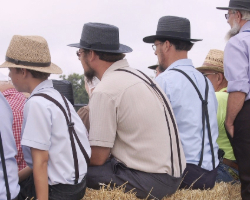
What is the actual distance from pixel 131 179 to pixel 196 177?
796mm

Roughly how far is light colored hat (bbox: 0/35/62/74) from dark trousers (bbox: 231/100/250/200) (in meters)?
1.82

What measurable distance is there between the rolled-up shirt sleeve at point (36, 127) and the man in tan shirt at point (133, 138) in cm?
56

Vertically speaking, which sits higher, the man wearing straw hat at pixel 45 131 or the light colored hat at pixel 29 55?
the light colored hat at pixel 29 55

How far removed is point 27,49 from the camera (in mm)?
3557

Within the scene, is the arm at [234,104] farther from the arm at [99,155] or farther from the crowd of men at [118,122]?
the arm at [99,155]

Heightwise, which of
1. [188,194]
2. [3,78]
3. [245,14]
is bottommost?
[188,194]

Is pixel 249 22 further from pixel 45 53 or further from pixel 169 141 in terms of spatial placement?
pixel 45 53

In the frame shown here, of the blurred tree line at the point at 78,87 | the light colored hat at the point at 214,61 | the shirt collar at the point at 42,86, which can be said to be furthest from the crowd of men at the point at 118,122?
the blurred tree line at the point at 78,87

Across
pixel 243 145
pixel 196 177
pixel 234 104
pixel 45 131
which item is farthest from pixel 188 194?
pixel 45 131

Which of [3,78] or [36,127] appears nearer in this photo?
[36,127]

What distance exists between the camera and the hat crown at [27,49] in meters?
3.51

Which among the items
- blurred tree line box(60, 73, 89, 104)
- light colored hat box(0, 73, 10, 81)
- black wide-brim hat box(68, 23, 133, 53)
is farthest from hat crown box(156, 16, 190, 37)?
blurred tree line box(60, 73, 89, 104)

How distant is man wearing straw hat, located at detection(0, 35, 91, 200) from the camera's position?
3148 millimetres

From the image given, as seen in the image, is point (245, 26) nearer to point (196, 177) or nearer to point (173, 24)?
point (173, 24)
